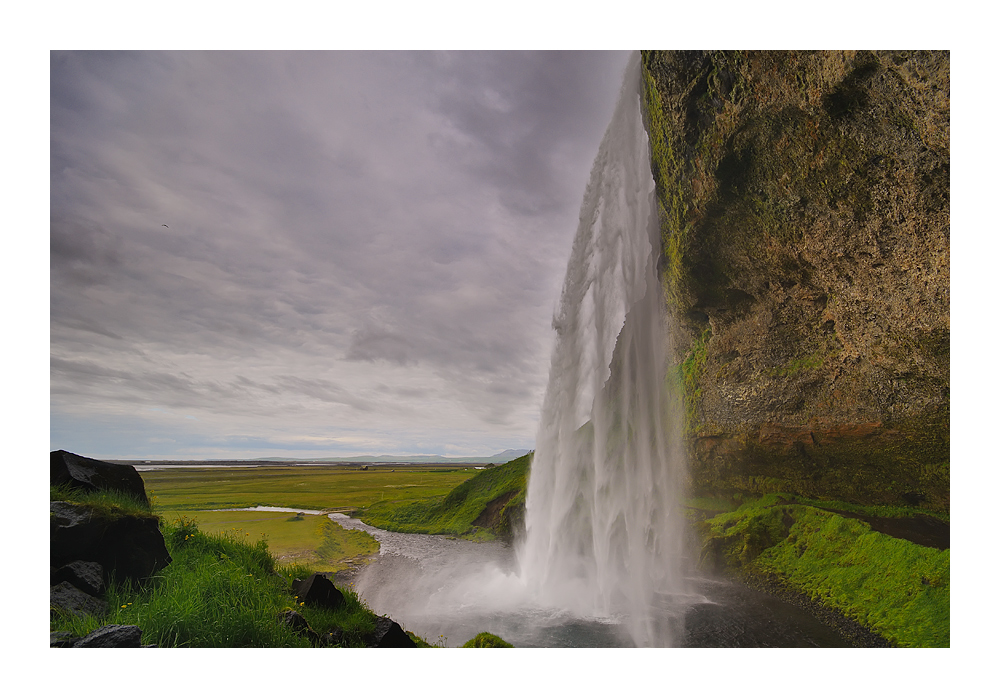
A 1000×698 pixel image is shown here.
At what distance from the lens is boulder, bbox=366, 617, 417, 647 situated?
161 inches

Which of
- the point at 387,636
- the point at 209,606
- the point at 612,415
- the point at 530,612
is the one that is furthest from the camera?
the point at 612,415

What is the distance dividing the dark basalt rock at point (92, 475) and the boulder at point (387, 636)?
2.83 metres

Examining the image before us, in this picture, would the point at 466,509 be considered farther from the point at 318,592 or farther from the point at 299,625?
the point at 299,625

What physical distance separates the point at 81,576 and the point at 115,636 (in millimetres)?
673

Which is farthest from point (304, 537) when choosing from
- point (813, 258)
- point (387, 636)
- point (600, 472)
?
point (813, 258)

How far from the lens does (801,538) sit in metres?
7.62

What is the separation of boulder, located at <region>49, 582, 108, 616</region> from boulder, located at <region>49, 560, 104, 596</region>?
0.10 feet

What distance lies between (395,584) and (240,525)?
2683mm

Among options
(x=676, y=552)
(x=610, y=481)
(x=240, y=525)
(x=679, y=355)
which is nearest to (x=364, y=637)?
(x=240, y=525)

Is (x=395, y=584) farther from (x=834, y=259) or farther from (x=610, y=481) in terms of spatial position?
(x=834, y=259)

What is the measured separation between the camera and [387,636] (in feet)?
13.5

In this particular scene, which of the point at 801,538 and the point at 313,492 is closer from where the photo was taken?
the point at 801,538

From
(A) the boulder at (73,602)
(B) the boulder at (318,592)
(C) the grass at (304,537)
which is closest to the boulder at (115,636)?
(A) the boulder at (73,602)

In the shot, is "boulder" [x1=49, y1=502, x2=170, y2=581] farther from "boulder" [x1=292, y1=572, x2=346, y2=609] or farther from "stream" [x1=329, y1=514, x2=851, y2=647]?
"stream" [x1=329, y1=514, x2=851, y2=647]
